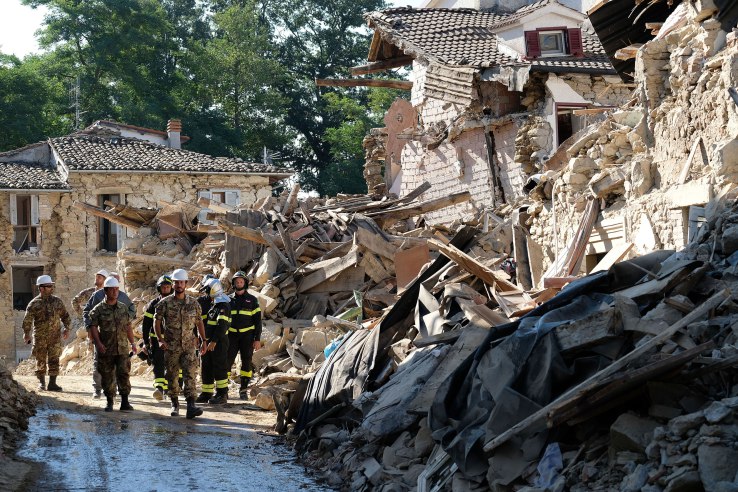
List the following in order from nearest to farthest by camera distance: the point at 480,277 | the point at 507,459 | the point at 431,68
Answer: the point at 507,459, the point at 480,277, the point at 431,68

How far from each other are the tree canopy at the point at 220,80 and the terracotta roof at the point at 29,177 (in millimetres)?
8672

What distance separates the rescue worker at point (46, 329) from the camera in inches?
639

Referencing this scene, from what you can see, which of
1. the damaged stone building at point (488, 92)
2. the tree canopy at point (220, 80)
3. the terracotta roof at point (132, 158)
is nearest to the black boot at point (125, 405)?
the damaged stone building at point (488, 92)

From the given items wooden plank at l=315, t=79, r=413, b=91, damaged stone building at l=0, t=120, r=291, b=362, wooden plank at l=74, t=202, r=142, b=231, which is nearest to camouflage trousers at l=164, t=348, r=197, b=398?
wooden plank at l=74, t=202, r=142, b=231

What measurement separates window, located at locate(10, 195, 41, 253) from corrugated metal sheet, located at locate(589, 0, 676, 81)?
25596 mm

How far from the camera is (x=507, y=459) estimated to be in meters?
7.36

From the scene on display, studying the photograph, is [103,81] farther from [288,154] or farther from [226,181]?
[226,181]

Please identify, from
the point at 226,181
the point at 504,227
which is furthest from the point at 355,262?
the point at 226,181

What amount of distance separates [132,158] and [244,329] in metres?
22.4

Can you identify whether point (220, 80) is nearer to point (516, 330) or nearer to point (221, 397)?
point (221, 397)

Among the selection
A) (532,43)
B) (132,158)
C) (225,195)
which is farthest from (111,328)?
(132,158)

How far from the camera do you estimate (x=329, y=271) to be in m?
18.8

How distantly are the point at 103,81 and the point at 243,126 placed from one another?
7.49m

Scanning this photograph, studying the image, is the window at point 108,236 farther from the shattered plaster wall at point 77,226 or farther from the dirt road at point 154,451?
the dirt road at point 154,451
